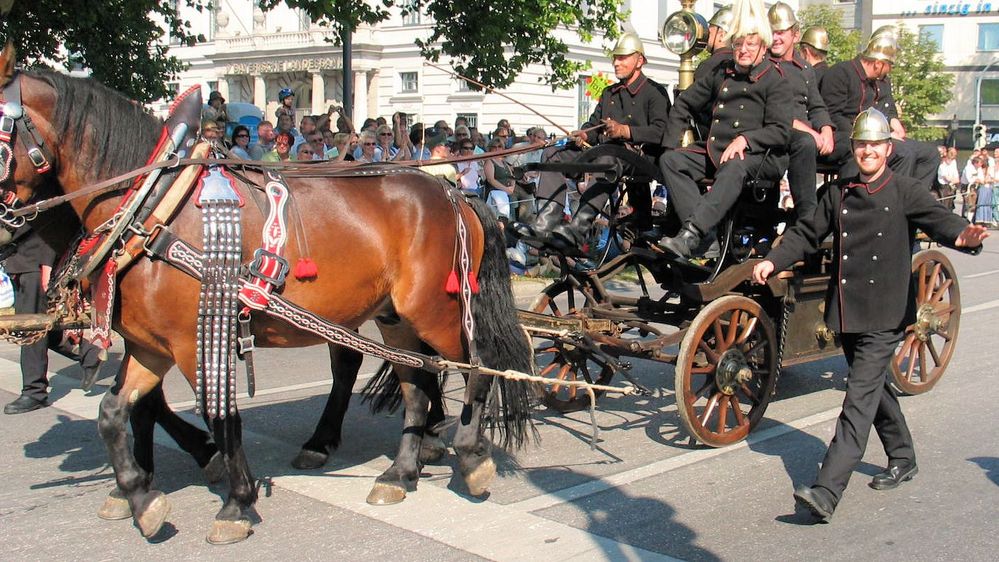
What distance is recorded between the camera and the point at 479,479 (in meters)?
5.36

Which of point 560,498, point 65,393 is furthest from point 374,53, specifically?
point 560,498

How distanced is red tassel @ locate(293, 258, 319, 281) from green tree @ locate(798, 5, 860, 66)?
1344 inches

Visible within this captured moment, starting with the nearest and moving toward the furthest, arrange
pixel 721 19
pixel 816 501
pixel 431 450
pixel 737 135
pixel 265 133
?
pixel 816 501, pixel 431 450, pixel 737 135, pixel 721 19, pixel 265 133

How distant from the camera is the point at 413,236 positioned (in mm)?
5387

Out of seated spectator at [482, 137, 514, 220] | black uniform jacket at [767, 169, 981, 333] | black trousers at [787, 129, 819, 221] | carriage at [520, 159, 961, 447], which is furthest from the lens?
seated spectator at [482, 137, 514, 220]

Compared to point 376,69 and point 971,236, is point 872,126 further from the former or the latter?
point 376,69

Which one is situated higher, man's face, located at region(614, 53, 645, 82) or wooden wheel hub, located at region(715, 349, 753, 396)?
man's face, located at region(614, 53, 645, 82)

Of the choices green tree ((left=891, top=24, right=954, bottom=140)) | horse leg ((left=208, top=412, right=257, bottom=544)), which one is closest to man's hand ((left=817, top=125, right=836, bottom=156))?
horse leg ((left=208, top=412, right=257, bottom=544))

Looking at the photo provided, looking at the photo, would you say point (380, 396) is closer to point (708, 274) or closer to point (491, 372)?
point (491, 372)

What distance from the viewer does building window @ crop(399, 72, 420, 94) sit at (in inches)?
1764

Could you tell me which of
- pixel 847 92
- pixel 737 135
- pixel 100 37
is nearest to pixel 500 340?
pixel 737 135

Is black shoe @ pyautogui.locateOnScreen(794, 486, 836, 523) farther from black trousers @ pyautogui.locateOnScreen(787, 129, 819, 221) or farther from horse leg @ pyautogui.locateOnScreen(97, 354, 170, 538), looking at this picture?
horse leg @ pyautogui.locateOnScreen(97, 354, 170, 538)

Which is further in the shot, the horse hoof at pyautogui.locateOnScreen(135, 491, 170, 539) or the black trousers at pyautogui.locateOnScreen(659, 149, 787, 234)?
the black trousers at pyautogui.locateOnScreen(659, 149, 787, 234)

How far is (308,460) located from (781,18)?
15.1 ft
